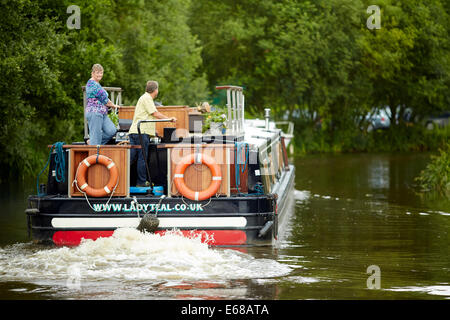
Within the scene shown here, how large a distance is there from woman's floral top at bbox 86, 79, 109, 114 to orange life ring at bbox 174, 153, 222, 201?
60.7 inches

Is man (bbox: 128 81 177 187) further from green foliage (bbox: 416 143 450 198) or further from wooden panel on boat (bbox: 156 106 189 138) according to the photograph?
green foliage (bbox: 416 143 450 198)

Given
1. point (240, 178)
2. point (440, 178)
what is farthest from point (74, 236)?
point (440, 178)

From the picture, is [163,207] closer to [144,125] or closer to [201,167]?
[201,167]

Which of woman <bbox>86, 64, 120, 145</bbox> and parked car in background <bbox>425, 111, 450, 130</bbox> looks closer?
woman <bbox>86, 64, 120, 145</bbox>

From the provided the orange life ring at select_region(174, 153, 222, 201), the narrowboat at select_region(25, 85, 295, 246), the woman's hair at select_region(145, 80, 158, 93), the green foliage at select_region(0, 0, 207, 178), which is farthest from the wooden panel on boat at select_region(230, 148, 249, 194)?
the green foliage at select_region(0, 0, 207, 178)

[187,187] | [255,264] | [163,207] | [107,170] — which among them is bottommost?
[255,264]

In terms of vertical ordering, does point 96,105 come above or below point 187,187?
above

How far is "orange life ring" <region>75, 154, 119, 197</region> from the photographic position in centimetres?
1230

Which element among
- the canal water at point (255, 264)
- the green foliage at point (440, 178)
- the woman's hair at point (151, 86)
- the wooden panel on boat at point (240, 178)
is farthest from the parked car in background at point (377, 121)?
the woman's hair at point (151, 86)

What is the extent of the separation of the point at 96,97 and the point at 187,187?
193 centimetres

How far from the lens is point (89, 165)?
12352 millimetres

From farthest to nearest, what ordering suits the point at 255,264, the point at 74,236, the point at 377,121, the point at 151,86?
the point at 377,121 < the point at 151,86 < the point at 74,236 < the point at 255,264
